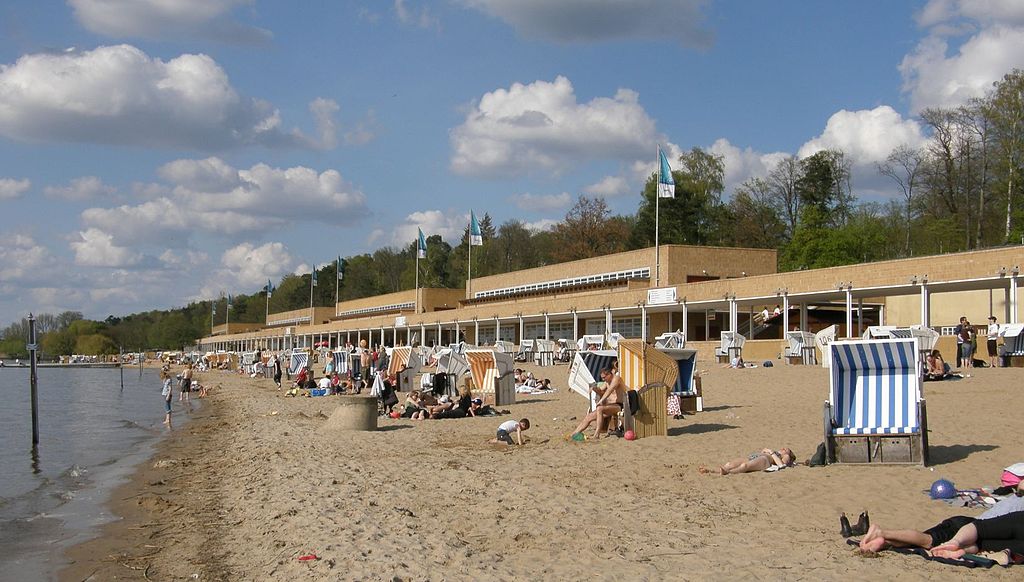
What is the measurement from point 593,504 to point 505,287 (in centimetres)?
5423

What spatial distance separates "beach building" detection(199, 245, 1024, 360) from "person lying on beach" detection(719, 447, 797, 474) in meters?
17.4

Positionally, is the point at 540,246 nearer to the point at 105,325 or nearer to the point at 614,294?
the point at 614,294

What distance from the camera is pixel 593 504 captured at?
767 centimetres

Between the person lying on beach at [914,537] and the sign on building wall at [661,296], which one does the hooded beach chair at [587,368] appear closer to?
the person lying on beach at [914,537]

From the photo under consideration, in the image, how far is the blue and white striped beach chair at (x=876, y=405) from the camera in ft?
29.0

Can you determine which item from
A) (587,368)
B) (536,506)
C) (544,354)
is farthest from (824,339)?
(536,506)

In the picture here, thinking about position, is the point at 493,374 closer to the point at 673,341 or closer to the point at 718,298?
the point at 673,341

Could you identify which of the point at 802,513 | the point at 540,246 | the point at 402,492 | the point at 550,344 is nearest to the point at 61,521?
the point at 402,492

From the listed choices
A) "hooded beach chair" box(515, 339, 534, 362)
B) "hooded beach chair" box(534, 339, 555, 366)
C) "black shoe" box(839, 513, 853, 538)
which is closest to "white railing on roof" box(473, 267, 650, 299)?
"hooded beach chair" box(515, 339, 534, 362)

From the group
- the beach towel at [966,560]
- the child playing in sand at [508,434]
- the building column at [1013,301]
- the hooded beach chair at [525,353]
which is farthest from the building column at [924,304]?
the beach towel at [966,560]

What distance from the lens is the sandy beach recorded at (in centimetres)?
589

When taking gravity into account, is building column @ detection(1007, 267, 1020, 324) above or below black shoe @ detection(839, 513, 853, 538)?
above

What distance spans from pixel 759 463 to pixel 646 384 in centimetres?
326

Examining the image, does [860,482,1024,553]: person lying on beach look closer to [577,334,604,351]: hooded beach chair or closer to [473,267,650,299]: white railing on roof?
[577,334,604,351]: hooded beach chair
